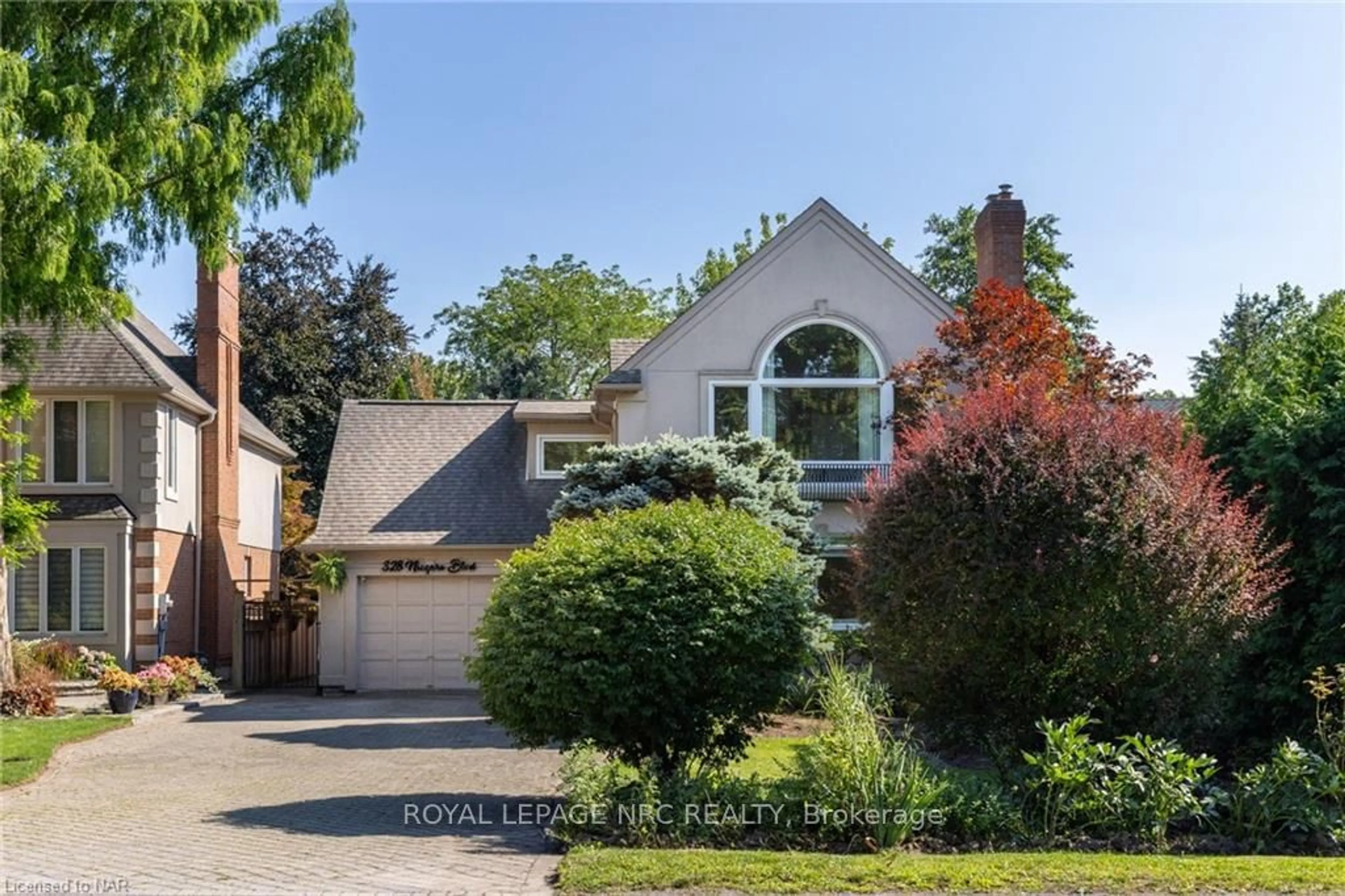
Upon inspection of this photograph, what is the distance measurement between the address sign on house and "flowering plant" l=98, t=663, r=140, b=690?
5.19 meters

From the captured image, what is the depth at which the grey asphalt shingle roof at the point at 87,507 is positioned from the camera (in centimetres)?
2311

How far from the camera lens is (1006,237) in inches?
896

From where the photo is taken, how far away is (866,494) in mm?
20203

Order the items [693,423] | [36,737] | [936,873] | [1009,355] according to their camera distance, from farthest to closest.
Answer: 1. [693,423]
2. [1009,355]
3. [36,737]
4. [936,873]

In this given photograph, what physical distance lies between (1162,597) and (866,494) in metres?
9.49

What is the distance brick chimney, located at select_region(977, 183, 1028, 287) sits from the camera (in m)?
22.8

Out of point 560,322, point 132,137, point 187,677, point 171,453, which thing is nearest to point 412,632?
point 187,677

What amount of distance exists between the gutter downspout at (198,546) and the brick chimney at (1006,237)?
1572cm

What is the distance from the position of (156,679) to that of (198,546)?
5729mm

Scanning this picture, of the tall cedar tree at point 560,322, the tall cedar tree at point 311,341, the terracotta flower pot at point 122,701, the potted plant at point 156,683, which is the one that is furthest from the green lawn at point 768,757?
the tall cedar tree at point 560,322

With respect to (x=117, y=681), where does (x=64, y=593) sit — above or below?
above

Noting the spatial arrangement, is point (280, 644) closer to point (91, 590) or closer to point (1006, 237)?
point (91, 590)

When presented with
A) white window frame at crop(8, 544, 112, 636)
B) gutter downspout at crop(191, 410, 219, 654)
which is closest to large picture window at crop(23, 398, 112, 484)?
white window frame at crop(8, 544, 112, 636)

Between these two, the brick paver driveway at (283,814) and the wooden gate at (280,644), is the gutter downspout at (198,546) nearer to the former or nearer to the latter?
the wooden gate at (280,644)
